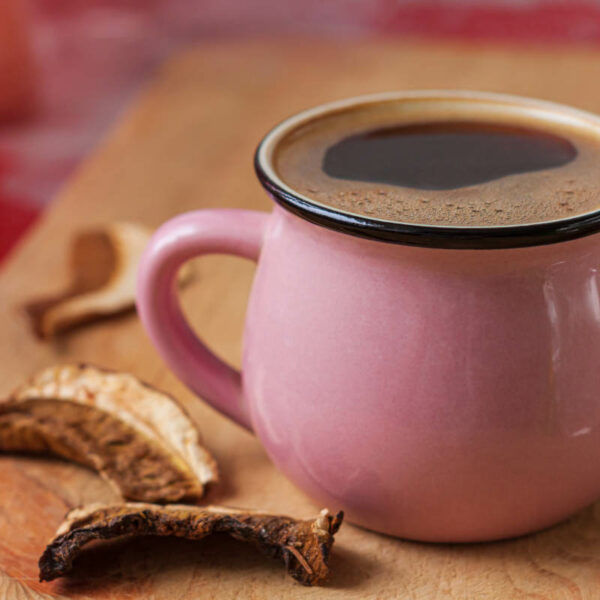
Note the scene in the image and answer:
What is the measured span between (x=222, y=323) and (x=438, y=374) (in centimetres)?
40

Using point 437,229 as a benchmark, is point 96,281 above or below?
below

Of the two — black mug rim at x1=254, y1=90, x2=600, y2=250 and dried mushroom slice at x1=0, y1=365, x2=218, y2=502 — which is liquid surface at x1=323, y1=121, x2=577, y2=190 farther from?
dried mushroom slice at x1=0, y1=365, x2=218, y2=502

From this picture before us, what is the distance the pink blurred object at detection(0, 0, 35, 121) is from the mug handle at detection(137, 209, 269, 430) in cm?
101

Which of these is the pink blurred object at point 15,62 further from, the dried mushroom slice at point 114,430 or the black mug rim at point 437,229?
the black mug rim at point 437,229

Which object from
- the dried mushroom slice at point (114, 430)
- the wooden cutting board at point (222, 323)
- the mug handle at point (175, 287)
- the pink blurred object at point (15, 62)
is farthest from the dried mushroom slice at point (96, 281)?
the pink blurred object at point (15, 62)

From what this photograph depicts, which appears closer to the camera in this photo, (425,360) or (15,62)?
(425,360)

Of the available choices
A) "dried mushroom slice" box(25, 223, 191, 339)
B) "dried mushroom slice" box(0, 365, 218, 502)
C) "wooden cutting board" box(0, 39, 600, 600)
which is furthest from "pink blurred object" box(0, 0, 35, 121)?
"dried mushroom slice" box(0, 365, 218, 502)

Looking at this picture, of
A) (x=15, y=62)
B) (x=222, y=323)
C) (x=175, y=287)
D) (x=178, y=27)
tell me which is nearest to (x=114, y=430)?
(x=175, y=287)

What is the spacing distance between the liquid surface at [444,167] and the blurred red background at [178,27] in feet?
3.48

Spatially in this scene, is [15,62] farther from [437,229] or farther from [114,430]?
[437,229]

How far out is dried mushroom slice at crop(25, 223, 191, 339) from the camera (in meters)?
0.89

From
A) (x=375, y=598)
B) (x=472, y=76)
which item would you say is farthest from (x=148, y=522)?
(x=472, y=76)

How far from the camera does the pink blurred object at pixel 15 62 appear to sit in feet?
5.02

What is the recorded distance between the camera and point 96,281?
3.18ft
